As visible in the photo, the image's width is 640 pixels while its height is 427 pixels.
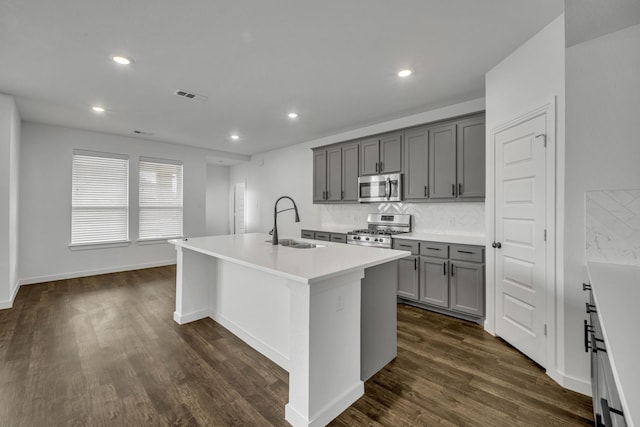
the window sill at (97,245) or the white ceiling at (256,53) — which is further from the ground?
the white ceiling at (256,53)

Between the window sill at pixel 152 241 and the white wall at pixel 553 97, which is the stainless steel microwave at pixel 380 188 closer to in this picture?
the white wall at pixel 553 97

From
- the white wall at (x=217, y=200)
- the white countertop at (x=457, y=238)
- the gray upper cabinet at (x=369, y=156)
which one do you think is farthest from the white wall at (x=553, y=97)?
the white wall at (x=217, y=200)

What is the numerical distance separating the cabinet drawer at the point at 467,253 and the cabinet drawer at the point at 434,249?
0.23 feet

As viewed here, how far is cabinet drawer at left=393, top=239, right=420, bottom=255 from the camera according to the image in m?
3.62

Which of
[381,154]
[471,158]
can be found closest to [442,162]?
[471,158]

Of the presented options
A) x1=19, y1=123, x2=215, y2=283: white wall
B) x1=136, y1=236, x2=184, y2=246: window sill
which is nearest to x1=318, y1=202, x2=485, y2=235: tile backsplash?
x1=136, y1=236, x2=184, y2=246: window sill

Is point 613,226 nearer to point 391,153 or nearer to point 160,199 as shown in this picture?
point 391,153

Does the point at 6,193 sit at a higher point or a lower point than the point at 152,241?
higher

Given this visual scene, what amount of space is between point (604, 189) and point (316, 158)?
4.16 meters

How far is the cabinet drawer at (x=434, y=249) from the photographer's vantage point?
11.0 ft

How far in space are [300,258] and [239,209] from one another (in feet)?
21.5

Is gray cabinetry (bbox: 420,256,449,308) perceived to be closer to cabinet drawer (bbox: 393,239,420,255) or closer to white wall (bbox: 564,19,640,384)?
cabinet drawer (bbox: 393,239,420,255)

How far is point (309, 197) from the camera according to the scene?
590 centimetres

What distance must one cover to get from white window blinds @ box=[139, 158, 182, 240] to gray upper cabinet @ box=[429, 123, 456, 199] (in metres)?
5.27
